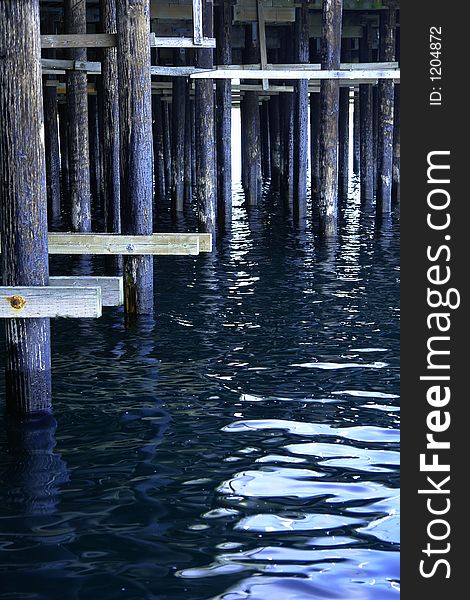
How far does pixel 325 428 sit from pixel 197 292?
4.79m

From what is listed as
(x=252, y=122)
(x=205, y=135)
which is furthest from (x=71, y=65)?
(x=252, y=122)

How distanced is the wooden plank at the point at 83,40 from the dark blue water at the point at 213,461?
2126 millimetres

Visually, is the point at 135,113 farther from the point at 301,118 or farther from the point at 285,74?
the point at 301,118

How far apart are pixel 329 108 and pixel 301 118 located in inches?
102

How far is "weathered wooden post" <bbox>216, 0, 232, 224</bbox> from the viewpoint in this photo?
15.4 meters

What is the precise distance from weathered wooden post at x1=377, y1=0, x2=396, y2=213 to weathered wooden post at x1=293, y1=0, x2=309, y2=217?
1.04 meters

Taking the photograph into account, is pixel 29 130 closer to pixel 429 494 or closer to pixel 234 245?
pixel 429 494

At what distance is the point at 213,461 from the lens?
5590mm

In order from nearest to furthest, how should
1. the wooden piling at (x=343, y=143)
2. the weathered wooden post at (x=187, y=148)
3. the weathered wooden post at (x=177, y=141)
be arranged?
the weathered wooden post at (x=177, y=141) < the weathered wooden post at (x=187, y=148) < the wooden piling at (x=343, y=143)

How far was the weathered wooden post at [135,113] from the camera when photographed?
8.30 meters

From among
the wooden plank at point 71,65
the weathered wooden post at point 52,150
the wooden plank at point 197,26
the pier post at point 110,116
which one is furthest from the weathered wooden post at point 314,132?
the pier post at point 110,116

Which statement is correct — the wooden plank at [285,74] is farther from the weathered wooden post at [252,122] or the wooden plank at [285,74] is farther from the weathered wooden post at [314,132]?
the weathered wooden post at [314,132]

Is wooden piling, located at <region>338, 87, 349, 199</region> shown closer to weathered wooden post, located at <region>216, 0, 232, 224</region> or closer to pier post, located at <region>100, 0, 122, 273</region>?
weathered wooden post, located at <region>216, 0, 232, 224</region>

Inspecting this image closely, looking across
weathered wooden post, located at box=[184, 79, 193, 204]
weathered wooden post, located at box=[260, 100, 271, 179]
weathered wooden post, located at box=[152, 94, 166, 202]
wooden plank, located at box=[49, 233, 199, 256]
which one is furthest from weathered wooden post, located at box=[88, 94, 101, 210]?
wooden plank, located at box=[49, 233, 199, 256]
